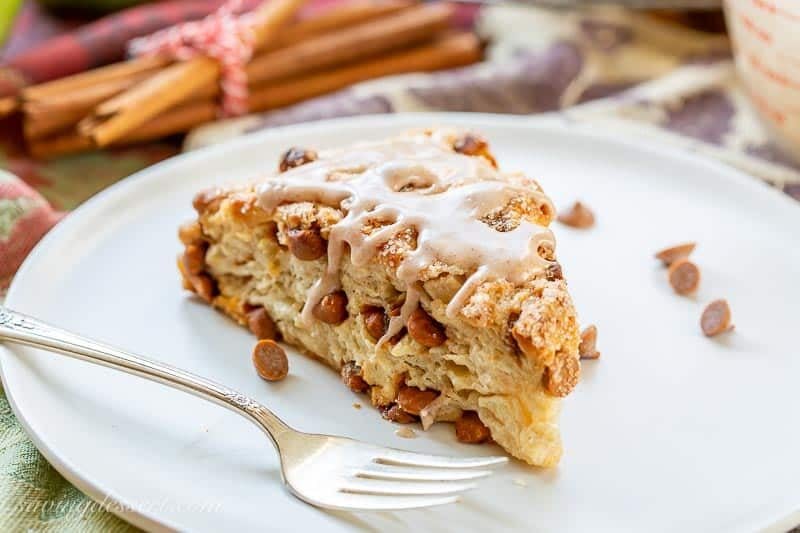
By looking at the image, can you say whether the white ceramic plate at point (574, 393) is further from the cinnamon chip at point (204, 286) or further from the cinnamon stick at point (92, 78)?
the cinnamon stick at point (92, 78)

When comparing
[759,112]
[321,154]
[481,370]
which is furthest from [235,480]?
[759,112]

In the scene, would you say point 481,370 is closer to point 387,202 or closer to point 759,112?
point 387,202

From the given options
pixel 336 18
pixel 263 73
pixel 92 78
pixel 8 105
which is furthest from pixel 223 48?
pixel 8 105

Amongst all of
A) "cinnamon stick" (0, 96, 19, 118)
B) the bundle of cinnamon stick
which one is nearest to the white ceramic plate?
the bundle of cinnamon stick

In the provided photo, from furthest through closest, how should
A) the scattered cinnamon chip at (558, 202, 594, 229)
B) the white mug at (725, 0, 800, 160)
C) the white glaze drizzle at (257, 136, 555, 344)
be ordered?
1. the white mug at (725, 0, 800, 160)
2. the scattered cinnamon chip at (558, 202, 594, 229)
3. the white glaze drizzle at (257, 136, 555, 344)

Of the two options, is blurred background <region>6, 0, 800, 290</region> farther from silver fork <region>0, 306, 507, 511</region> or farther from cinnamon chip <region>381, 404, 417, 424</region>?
cinnamon chip <region>381, 404, 417, 424</region>

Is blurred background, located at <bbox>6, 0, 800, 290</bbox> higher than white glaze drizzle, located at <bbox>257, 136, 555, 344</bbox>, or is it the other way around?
white glaze drizzle, located at <bbox>257, 136, 555, 344</bbox>

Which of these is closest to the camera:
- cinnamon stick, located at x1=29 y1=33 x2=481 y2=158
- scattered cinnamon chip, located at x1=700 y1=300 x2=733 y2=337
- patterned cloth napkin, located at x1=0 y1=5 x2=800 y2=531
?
scattered cinnamon chip, located at x1=700 y1=300 x2=733 y2=337
